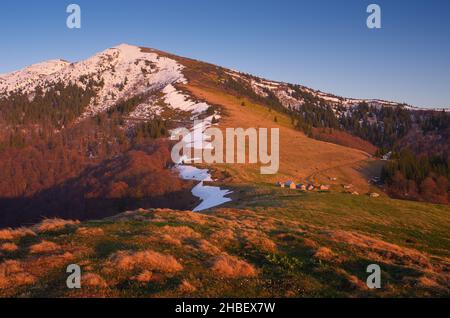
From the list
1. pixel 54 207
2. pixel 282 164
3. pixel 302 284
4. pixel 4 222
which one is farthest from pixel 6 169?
pixel 302 284

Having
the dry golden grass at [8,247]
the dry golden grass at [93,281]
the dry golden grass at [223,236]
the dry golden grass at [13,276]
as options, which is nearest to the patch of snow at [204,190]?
the dry golden grass at [223,236]

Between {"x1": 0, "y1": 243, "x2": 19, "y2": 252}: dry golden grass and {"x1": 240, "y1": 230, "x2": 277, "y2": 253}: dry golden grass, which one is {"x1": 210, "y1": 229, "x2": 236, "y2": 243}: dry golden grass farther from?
{"x1": 0, "y1": 243, "x2": 19, "y2": 252}: dry golden grass

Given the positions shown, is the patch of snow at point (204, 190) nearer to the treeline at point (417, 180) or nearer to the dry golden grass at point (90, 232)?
the dry golden grass at point (90, 232)

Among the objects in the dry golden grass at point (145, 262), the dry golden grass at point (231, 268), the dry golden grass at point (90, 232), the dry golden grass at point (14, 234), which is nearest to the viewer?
the dry golden grass at point (145, 262)

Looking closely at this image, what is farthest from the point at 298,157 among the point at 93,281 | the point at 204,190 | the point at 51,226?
the point at 93,281

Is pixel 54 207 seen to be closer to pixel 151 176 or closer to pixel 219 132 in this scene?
pixel 151 176

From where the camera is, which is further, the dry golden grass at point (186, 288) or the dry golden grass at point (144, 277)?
the dry golden grass at point (144, 277)
